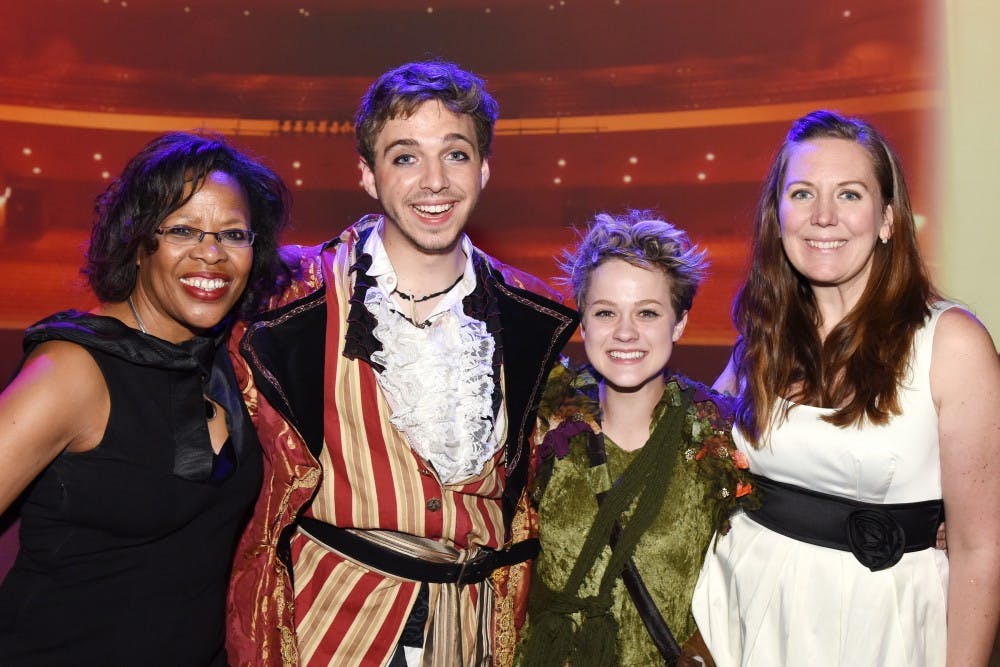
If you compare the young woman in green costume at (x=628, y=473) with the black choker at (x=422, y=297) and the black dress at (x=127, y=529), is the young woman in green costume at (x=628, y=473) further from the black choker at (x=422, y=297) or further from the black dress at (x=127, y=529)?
the black dress at (x=127, y=529)

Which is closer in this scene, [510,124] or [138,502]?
[138,502]

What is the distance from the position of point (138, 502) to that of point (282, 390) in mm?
468

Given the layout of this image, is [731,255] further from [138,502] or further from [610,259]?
[138,502]

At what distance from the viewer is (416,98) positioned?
2.51 metres

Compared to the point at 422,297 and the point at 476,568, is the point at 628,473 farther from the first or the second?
the point at 422,297

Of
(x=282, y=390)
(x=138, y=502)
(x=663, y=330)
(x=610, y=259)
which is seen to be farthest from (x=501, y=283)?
(x=138, y=502)

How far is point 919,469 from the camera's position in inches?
87.0

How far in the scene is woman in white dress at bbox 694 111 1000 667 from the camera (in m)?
2.16

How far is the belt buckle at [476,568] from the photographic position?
2.39m

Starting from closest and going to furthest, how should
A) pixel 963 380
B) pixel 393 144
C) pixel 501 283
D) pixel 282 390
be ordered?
pixel 963 380, pixel 282 390, pixel 393 144, pixel 501 283

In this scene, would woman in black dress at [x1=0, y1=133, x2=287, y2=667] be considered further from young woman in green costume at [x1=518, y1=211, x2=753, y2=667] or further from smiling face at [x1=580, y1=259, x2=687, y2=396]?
smiling face at [x1=580, y1=259, x2=687, y2=396]

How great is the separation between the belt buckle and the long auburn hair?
787 mm

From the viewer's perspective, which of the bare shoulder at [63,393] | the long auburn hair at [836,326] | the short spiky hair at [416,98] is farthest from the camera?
the short spiky hair at [416,98]

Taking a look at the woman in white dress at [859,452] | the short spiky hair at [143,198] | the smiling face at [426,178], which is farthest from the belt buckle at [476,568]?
the short spiky hair at [143,198]
